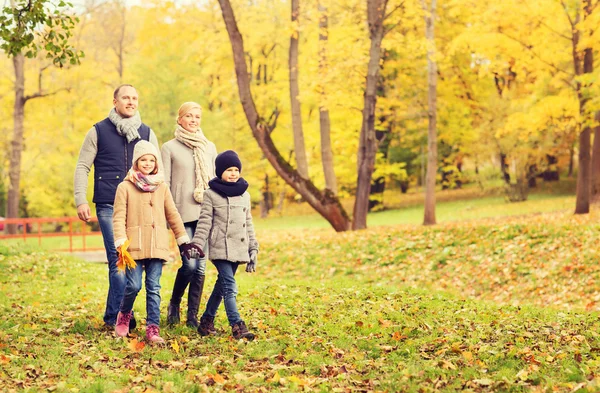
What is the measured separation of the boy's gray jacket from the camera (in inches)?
252

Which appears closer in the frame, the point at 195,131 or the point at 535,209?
the point at 195,131

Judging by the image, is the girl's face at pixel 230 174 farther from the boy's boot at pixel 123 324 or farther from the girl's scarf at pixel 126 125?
the boy's boot at pixel 123 324

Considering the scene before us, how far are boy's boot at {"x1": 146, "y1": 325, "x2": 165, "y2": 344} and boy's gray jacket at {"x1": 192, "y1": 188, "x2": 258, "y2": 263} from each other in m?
0.78

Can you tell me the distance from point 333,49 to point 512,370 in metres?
14.4

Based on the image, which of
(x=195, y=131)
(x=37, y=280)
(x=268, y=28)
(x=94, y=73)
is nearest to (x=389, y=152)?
(x=268, y=28)

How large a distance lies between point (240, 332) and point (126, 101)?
7.72 feet

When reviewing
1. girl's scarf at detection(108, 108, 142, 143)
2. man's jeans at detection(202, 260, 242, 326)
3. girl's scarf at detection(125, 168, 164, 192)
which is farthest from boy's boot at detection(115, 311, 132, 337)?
girl's scarf at detection(108, 108, 142, 143)

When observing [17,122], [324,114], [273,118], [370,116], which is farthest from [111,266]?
[273,118]

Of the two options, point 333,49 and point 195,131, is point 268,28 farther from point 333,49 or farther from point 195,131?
point 195,131

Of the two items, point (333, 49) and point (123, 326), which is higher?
point (333, 49)

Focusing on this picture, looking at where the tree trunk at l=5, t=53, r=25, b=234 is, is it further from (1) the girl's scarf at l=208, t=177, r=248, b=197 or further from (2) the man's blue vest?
(1) the girl's scarf at l=208, t=177, r=248, b=197

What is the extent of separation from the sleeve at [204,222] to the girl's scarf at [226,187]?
0.09 meters

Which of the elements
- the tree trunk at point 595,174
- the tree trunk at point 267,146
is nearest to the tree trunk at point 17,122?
the tree trunk at point 267,146

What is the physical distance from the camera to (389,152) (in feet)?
106
